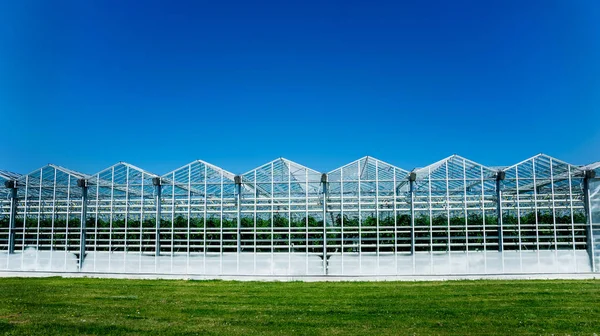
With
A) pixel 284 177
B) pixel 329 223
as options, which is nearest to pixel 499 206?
pixel 329 223

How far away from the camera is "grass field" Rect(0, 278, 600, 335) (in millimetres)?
11830

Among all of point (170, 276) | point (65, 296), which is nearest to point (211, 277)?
point (170, 276)

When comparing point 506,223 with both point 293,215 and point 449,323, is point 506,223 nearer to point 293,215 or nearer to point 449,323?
point 293,215

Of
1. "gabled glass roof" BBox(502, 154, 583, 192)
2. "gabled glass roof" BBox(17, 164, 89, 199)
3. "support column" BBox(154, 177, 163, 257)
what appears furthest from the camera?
"gabled glass roof" BBox(17, 164, 89, 199)

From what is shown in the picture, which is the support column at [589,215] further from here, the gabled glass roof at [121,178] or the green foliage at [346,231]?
the gabled glass roof at [121,178]

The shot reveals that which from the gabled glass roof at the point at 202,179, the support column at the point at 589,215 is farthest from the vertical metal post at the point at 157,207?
the support column at the point at 589,215

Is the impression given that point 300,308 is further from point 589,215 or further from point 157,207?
point 589,215

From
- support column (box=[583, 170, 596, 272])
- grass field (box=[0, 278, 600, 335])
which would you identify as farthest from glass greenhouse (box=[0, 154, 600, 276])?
grass field (box=[0, 278, 600, 335])

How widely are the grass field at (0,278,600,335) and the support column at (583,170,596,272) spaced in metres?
4.08

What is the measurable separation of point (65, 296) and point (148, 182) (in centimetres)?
935

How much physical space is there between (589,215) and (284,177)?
48.4ft

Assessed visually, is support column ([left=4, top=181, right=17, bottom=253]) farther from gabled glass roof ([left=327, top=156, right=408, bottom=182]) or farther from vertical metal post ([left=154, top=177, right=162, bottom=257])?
gabled glass roof ([left=327, top=156, right=408, bottom=182])

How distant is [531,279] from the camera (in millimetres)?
20828

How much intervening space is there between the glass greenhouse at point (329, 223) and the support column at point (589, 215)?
0.05 meters
